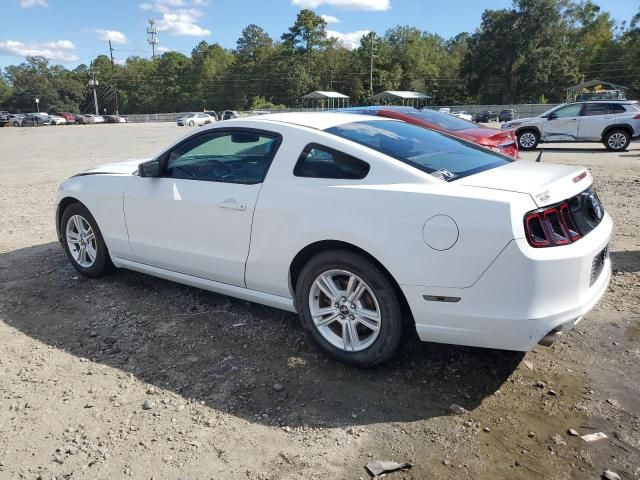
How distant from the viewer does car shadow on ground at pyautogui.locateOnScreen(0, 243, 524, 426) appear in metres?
3.14

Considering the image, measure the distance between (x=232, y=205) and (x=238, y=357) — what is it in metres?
1.07

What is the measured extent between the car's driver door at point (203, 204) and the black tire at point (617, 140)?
16203 mm

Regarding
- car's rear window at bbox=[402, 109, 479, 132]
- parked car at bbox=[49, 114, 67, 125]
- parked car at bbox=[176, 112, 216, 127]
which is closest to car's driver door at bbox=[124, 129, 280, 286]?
car's rear window at bbox=[402, 109, 479, 132]

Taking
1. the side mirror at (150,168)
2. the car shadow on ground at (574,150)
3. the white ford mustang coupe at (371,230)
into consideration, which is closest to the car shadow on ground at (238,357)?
the white ford mustang coupe at (371,230)

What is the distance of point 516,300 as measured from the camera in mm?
2783

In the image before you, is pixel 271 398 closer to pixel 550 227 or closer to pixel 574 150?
pixel 550 227

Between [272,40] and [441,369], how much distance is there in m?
131

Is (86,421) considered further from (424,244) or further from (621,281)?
(621,281)

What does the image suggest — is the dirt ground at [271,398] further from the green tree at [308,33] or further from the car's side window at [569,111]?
the green tree at [308,33]

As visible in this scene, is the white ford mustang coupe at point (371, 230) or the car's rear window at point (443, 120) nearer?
the white ford mustang coupe at point (371, 230)

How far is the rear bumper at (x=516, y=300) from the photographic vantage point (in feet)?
→ 9.02

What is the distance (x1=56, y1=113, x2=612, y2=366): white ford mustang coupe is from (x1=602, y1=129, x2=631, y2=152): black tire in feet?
49.6

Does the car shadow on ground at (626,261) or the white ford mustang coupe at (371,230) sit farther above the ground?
the white ford mustang coupe at (371,230)

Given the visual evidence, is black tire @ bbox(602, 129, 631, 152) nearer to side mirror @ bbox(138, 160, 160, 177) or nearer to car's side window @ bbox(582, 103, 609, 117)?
car's side window @ bbox(582, 103, 609, 117)
